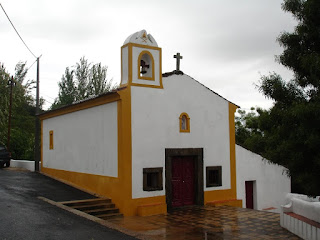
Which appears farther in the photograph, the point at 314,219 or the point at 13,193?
the point at 13,193

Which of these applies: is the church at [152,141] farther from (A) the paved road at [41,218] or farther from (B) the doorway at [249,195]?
(A) the paved road at [41,218]

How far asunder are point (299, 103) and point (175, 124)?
6.25 meters

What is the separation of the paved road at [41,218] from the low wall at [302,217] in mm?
3975

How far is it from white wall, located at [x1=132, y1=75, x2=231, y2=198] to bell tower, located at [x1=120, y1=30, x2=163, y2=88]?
0.27 m

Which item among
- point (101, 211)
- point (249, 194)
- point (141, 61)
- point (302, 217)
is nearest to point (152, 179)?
point (101, 211)

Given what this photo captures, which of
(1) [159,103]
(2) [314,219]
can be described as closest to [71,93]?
(1) [159,103]

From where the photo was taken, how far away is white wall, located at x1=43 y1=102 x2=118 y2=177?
12312mm

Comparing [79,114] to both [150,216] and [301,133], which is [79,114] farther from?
[301,133]

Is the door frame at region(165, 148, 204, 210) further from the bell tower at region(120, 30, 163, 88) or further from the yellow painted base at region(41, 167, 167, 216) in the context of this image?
the bell tower at region(120, 30, 163, 88)

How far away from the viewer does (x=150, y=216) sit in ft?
37.7

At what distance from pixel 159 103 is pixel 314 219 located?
6.02m

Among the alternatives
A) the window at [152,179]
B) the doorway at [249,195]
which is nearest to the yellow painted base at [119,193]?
the window at [152,179]

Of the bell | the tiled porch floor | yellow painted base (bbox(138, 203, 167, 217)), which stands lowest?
the tiled porch floor

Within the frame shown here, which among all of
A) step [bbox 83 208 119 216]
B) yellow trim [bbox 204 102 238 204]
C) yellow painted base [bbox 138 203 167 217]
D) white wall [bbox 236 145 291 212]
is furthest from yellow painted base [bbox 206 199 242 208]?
step [bbox 83 208 119 216]
